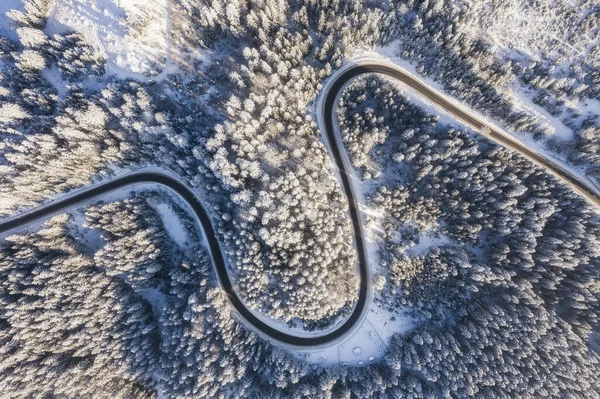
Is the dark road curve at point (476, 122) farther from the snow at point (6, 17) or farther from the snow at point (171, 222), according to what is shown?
the snow at point (6, 17)

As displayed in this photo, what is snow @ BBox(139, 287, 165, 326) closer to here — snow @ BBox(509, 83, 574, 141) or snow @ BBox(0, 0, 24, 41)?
snow @ BBox(0, 0, 24, 41)

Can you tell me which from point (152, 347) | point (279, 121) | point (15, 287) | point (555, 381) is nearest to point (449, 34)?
point (279, 121)

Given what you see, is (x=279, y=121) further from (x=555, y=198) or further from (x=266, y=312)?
(x=555, y=198)

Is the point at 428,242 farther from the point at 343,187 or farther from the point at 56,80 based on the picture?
the point at 56,80

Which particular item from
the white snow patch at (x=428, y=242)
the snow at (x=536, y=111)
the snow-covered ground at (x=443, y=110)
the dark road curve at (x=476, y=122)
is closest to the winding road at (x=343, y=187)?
the dark road curve at (x=476, y=122)

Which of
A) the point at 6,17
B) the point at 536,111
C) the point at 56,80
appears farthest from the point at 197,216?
the point at 536,111

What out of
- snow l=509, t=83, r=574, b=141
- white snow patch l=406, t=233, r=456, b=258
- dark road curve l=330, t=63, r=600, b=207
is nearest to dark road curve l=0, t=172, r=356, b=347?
white snow patch l=406, t=233, r=456, b=258
